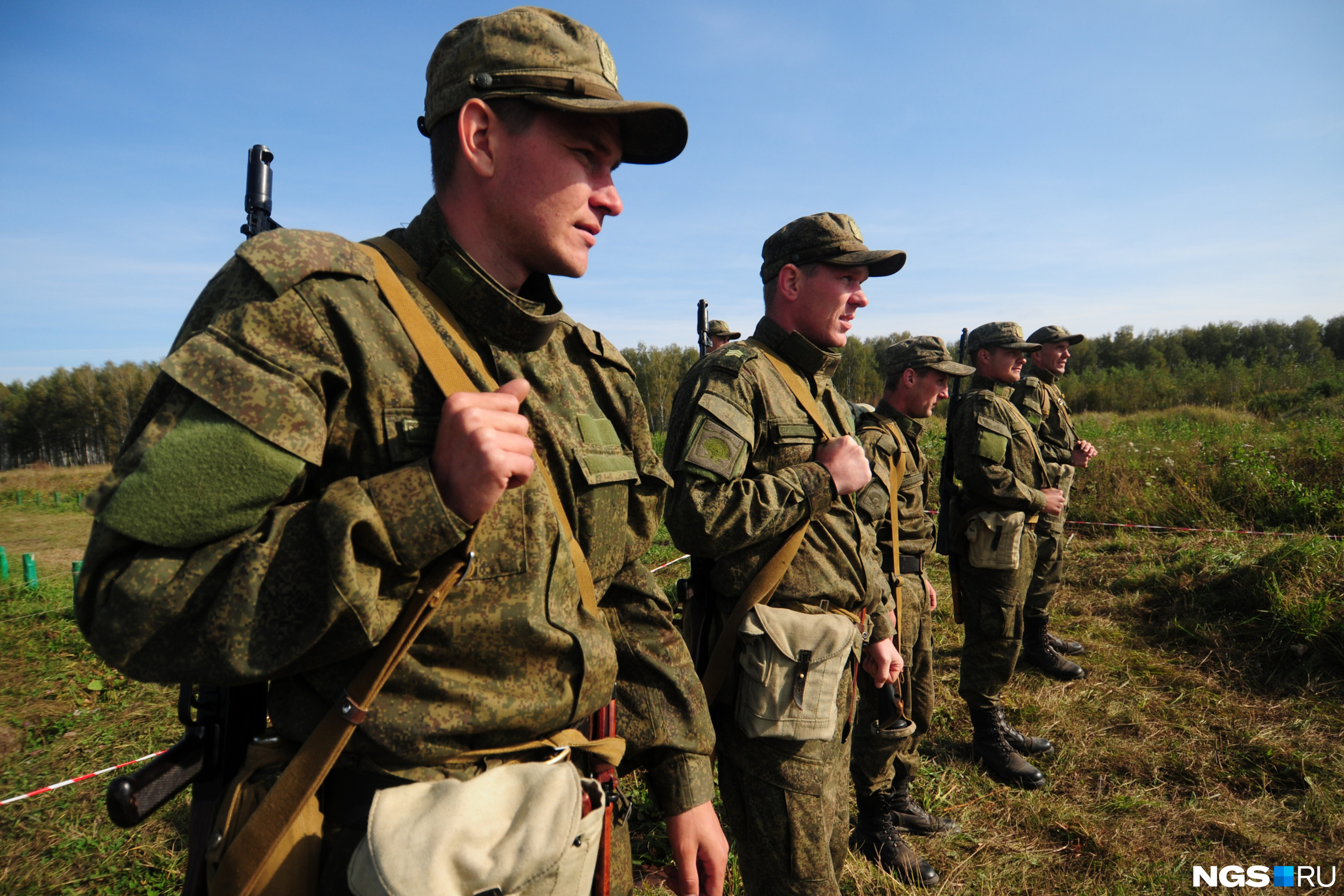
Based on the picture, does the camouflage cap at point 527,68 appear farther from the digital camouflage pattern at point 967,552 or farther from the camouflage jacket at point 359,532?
the digital camouflage pattern at point 967,552

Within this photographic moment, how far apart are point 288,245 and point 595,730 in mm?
1150

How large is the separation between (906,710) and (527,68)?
3767 millimetres

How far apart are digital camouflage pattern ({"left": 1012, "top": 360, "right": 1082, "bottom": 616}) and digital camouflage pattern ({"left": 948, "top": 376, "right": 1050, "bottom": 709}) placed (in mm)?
1308

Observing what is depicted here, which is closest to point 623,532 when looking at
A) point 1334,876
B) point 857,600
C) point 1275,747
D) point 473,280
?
point 473,280

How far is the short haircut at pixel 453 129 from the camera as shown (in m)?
1.36

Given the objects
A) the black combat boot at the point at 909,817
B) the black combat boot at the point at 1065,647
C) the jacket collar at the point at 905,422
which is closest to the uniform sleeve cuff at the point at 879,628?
the black combat boot at the point at 909,817

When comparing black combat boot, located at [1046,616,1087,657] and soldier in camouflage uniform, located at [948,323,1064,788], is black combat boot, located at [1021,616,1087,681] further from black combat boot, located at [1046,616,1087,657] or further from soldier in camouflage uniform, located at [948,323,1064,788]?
soldier in camouflage uniform, located at [948,323,1064,788]

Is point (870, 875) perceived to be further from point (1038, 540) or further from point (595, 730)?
point (1038, 540)

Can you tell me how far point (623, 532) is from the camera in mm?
1623

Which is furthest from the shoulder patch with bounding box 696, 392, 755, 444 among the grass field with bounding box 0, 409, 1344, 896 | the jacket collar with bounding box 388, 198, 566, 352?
the grass field with bounding box 0, 409, 1344, 896

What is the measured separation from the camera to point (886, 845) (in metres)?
3.79

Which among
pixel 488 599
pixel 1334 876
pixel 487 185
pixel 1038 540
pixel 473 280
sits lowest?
pixel 1334 876

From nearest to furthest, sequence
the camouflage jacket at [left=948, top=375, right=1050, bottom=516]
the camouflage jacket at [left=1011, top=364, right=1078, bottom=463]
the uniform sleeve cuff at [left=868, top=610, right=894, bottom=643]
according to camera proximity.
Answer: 1. the uniform sleeve cuff at [left=868, top=610, right=894, bottom=643]
2. the camouflage jacket at [left=948, top=375, right=1050, bottom=516]
3. the camouflage jacket at [left=1011, top=364, right=1078, bottom=463]

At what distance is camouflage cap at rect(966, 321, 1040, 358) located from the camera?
18.5 ft
